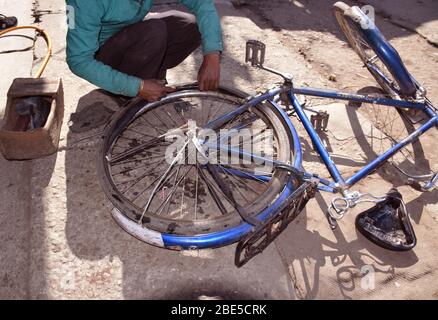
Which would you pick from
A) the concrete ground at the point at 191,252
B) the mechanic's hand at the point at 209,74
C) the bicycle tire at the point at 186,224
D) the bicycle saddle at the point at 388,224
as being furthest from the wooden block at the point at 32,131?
the bicycle saddle at the point at 388,224

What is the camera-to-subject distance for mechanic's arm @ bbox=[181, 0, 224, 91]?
8.72 ft

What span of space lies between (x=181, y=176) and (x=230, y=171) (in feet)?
1.43

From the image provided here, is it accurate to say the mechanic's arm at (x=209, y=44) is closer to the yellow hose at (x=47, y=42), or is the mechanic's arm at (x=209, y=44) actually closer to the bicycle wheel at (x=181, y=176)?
the bicycle wheel at (x=181, y=176)

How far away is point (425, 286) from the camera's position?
217 centimetres

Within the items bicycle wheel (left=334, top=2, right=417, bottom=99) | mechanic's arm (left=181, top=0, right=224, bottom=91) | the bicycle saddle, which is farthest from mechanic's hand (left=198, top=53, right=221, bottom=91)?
the bicycle saddle

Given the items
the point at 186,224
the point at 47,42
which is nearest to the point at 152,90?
the point at 186,224

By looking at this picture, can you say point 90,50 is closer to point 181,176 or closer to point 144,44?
point 144,44

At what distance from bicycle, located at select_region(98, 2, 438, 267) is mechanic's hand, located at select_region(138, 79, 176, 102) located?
102 mm

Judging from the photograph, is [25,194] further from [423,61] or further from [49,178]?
[423,61]

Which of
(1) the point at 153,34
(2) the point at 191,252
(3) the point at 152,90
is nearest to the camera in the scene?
(2) the point at 191,252

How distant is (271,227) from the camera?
2014 millimetres

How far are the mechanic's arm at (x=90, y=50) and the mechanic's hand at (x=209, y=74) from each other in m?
0.47
